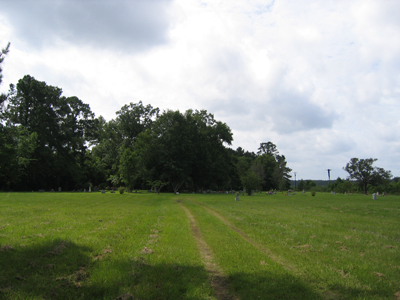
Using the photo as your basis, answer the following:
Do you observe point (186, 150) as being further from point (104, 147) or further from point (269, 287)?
point (269, 287)

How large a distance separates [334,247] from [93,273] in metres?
7.48

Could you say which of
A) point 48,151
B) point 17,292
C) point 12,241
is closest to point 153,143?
point 48,151

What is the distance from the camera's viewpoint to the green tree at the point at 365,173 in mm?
90688

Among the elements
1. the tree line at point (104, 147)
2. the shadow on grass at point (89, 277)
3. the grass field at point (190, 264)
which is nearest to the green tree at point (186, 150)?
the tree line at point (104, 147)

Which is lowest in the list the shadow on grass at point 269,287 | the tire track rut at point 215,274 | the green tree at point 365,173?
the tire track rut at point 215,274

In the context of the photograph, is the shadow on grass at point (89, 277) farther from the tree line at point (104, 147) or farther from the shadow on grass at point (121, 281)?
the tree line at point (104, 147)

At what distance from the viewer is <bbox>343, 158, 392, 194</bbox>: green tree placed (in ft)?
298

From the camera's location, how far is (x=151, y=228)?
1152cm

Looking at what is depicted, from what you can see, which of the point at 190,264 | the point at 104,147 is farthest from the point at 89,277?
the point at 104,147

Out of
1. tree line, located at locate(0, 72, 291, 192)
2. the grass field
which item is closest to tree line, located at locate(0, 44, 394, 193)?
tree line, located at locate(0, 72, 291, 192)

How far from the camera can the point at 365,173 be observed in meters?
93.1

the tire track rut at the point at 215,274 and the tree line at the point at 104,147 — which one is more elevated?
the tree line at the point at 104,147

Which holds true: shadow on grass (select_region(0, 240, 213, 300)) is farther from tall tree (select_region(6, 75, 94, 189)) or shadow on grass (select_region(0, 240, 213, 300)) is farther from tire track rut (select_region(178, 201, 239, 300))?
tall tree (select_region(6, 75, 94, 189))

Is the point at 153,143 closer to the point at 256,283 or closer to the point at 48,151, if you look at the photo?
the point at 48,151
